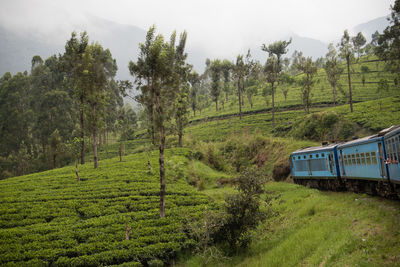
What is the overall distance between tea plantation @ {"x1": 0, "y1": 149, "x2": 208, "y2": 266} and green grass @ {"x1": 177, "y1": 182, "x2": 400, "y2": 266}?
3.29 meters

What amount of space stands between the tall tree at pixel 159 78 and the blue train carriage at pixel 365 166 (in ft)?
40.1

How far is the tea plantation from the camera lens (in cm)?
1557

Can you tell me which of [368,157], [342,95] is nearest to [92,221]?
[368,157]

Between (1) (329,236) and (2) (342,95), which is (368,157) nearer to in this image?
(1) (329,236)

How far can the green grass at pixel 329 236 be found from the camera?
9695mm

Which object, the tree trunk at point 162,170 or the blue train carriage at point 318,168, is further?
the blue train carriage at point 318,168

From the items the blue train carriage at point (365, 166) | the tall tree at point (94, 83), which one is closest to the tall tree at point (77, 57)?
the tall tree at point (94, 83)

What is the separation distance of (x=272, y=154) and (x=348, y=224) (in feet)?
92.3

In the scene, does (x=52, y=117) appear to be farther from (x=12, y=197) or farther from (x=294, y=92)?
(x=294, y=92)

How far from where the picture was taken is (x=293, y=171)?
3012cm

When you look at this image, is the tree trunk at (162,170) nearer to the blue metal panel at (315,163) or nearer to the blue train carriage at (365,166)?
the blue train carriage at (365,166)

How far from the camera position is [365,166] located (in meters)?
16.0

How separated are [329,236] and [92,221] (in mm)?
14828

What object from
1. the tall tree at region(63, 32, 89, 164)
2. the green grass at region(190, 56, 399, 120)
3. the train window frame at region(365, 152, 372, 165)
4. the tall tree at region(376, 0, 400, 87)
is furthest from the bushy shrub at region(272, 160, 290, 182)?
the green grass at region(190, 56, 399, 120)
